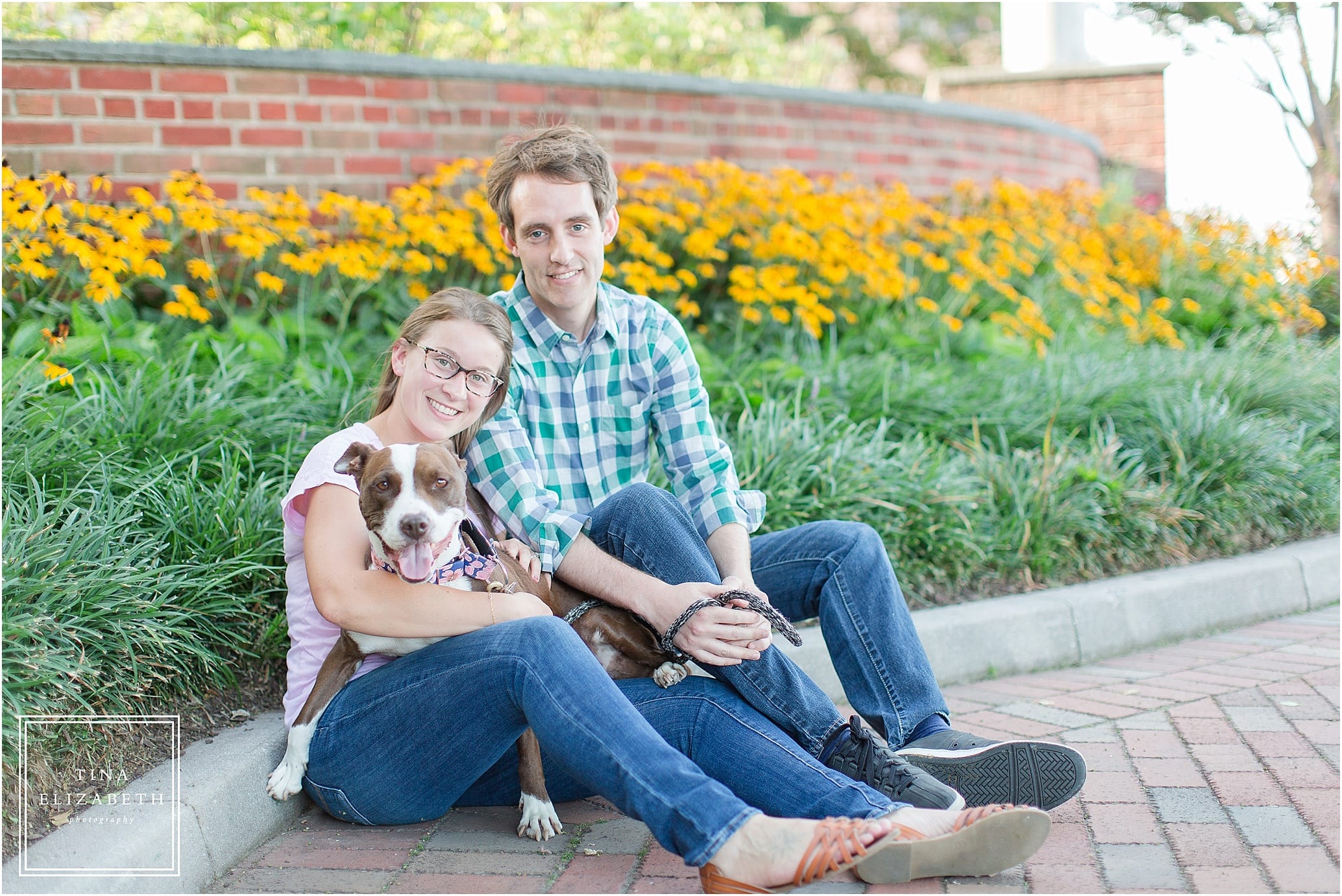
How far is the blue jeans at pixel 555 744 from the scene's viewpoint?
2.08 meters

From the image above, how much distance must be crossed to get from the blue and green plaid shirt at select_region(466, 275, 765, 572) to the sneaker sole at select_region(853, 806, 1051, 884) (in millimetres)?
1028

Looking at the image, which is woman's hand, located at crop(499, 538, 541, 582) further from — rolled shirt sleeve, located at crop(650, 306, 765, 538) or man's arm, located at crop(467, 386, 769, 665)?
rolled shirt sleeve, located at crop(650, 306, 765, 538)

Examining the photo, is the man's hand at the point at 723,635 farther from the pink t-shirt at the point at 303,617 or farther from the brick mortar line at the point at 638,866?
the pink t-shirt at the point at 303,617

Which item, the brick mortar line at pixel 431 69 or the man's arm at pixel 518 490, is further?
the brick mortar line at pixel 431 69

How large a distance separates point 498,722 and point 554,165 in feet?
4.69

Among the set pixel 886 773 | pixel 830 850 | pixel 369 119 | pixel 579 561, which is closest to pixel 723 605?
pixel 579 561

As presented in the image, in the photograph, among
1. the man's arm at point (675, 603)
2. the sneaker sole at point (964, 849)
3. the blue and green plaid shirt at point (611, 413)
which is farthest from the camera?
the blue and green plaid shirt at point (611, 413)

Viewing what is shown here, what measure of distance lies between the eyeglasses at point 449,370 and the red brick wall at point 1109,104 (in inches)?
366

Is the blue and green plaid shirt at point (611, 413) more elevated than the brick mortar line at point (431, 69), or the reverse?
the brick mortar line at point (431, 69)

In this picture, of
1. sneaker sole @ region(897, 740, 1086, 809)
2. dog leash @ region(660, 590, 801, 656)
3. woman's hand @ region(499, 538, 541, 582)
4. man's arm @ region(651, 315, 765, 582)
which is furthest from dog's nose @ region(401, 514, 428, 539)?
sneaker sole @ region(897, 740, 1086, 809)

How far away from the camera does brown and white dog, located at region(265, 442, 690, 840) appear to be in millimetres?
2189

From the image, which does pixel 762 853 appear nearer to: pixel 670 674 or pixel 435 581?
pixel 670 674

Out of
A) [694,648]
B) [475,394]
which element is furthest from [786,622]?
[475,394]

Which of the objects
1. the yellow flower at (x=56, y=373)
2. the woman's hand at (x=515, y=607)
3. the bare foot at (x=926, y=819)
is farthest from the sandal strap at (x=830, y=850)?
the yellow flower at (x=56, y=373)
